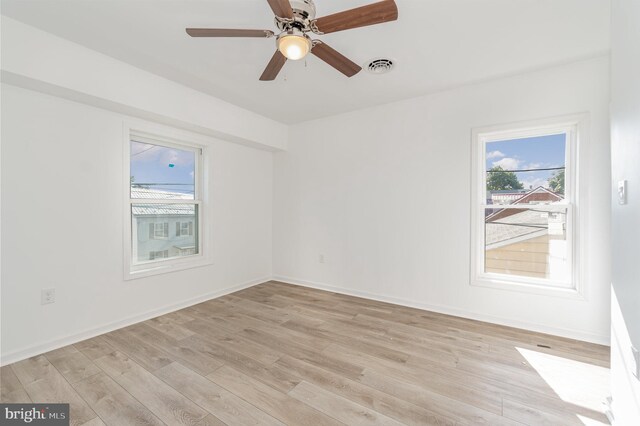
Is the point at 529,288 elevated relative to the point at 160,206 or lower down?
lower down

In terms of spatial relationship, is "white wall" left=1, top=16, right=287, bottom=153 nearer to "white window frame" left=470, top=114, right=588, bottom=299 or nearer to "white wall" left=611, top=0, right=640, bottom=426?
"white window frame" left=470, top=114, right=588, bottom=299

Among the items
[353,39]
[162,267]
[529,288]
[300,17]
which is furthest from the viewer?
[162,267]

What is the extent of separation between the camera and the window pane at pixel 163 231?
10.1ft

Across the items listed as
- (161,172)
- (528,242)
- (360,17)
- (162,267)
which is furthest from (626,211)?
(161,172)

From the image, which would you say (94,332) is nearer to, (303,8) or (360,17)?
(303,8)

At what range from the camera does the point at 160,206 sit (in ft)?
10.7

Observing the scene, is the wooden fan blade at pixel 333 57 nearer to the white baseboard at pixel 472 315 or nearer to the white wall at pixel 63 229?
the white wall at pixel 63 229

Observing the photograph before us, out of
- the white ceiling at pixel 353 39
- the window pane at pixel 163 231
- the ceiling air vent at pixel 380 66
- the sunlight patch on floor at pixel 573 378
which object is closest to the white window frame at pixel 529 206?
the white ceiling at pixel 353 39

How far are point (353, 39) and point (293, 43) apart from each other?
2.53ft

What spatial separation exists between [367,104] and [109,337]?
3816mm

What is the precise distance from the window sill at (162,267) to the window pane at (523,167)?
142 inches

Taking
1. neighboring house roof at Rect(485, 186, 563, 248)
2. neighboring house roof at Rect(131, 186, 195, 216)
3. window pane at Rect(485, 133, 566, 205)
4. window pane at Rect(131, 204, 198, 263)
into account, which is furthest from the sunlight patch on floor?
neighboring house roof at Rect(131, 186, 195, 216)

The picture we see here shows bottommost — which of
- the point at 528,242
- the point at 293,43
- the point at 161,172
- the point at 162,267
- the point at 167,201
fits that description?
the point at 162,267

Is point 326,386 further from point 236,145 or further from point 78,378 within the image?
point 236,145
